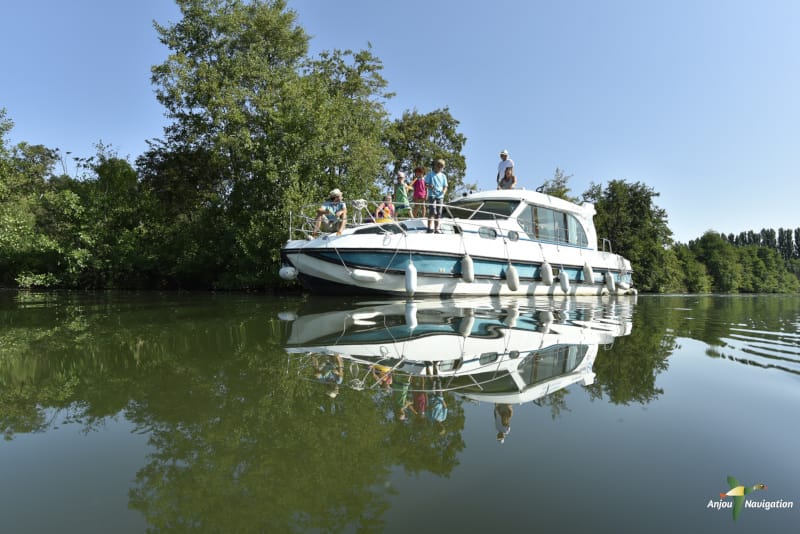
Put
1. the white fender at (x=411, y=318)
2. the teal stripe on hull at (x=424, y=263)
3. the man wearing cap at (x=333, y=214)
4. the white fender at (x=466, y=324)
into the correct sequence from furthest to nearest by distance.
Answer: the man wearing cap at (x=333, y=214), the teal stripe on hull at (x=424, y=263), the white fender at (x=411, y=318), the white fender at (x=466, y=324)

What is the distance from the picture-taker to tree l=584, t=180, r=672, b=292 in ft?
113

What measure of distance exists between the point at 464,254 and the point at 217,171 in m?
15.2

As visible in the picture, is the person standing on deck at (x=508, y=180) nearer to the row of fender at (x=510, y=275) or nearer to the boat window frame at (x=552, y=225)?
the boat window frame at (x=552, y=225)

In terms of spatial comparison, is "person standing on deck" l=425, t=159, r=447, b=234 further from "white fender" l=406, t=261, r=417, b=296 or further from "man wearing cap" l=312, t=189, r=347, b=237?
"man wearing cap" l=312, t=189, r=347, b=237

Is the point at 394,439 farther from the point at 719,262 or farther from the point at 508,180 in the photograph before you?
the point at 719,262

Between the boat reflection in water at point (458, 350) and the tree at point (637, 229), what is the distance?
30966 mm

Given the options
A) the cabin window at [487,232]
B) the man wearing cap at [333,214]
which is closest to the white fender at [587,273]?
the cabin window at [487,232]

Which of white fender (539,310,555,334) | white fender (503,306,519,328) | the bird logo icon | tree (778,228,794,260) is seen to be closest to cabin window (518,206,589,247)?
white fender (539,310,555,334)

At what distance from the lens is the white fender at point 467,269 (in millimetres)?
10836

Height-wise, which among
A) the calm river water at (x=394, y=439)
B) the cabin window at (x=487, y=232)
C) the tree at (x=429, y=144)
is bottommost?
the calm river water at (x=394, y=439)

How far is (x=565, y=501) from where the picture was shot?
1.55m

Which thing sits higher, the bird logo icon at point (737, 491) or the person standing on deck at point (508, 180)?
the person standing on deck at point (508, 180)

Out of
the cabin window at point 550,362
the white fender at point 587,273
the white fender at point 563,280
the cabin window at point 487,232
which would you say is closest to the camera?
the cabin window at point 550,362

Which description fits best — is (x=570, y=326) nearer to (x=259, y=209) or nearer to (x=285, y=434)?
(x=285, y=434)
